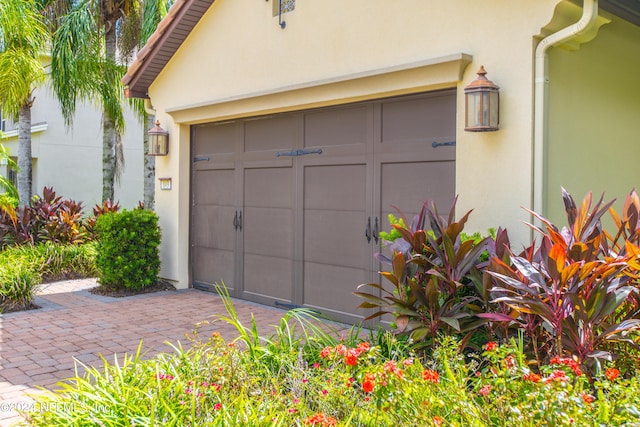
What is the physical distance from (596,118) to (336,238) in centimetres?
321

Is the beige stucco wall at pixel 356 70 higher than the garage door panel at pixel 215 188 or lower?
higher

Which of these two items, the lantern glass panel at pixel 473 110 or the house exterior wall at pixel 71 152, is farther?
the house exterior wall at pixel 71 152

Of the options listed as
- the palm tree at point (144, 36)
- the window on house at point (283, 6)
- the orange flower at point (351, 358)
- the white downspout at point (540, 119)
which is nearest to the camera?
the orange flower at point (351, 358)

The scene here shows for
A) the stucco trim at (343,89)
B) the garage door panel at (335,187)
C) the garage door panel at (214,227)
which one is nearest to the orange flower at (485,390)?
the stucco trim at (343,89)

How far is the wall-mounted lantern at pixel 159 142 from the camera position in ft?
32.0

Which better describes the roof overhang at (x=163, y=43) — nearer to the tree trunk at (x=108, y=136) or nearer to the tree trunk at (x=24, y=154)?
the tree trunk at (x=108, y=136)

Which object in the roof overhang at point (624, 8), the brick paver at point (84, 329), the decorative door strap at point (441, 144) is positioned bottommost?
the brick paver at point (84, 329)

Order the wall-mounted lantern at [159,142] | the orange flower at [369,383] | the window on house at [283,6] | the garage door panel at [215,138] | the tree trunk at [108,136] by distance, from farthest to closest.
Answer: the tree trunk at [108,136], the wall-mounted lantern at [159,142], the garage door panel at [215,138], the window on house at [283,6], the orange flower at [369,383]

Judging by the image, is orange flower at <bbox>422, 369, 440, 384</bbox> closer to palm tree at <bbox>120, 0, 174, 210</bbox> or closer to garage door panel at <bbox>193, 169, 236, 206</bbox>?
garage door panel at <bbox>193, 169, 236, 206</bbox>

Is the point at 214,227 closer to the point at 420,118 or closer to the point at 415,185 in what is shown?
the point at 415,185

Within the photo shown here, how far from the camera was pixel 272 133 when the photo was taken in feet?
27.4

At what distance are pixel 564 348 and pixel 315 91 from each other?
4.58 meters

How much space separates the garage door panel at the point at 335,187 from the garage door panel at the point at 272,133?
1.92 feet

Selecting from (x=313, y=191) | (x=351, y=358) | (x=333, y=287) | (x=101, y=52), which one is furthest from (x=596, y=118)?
(x=101, y=52)
